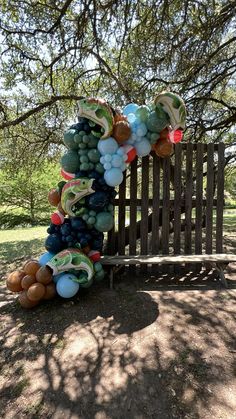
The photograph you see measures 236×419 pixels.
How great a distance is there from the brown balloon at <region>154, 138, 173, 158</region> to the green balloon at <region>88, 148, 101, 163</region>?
40.1 inches

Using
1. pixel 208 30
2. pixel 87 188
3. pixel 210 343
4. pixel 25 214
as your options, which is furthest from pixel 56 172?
pixel 210 343

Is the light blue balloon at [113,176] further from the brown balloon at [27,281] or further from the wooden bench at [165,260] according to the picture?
the brown balloon at [27,281]

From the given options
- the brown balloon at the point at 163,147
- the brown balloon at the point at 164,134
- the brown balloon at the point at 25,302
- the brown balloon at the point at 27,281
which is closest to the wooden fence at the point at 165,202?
the brown balloon at the point at 163,147

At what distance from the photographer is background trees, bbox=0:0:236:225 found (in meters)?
6.20

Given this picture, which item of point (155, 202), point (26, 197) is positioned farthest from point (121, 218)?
point (26, 197)

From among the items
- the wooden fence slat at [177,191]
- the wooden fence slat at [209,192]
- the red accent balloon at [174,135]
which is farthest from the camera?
the wooden fence slat at [209,192]

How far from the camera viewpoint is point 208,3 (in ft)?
20.6

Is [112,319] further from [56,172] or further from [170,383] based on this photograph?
[56,172]

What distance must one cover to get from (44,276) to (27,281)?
0.84 feet

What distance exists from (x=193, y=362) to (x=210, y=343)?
375mm

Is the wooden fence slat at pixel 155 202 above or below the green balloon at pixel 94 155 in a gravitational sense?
below

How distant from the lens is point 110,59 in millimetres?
8961

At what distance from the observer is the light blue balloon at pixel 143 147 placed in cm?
439

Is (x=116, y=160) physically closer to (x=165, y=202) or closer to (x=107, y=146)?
(x=107, y=146)
